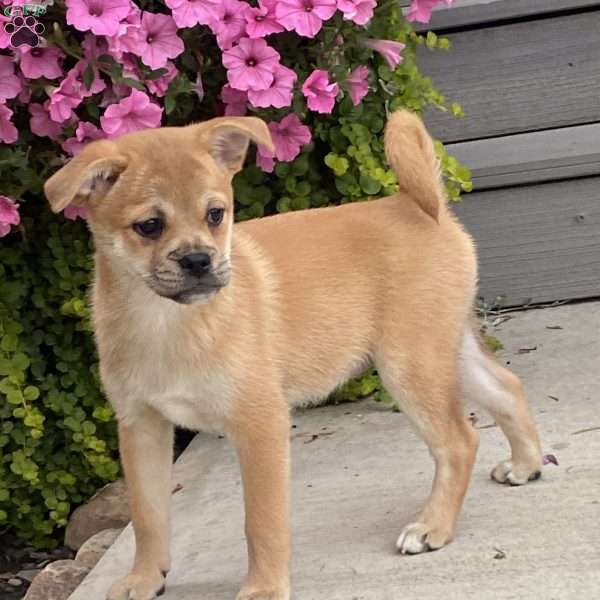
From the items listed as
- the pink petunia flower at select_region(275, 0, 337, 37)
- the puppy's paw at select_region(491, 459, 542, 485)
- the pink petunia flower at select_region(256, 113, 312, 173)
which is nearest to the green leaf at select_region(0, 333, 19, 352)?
the pink petunia flower at select_region(256, 113, 312, 173)

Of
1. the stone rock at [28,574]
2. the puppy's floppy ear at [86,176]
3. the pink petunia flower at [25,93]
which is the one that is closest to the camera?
the puppy's floppy ear at [86,176]

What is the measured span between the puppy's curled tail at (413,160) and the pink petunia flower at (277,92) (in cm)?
→ 52

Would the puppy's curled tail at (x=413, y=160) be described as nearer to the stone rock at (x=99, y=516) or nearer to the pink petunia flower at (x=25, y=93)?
the pink petunia flower at (x=25, y=93)

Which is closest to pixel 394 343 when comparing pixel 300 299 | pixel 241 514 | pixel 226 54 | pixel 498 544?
pixel 300 299

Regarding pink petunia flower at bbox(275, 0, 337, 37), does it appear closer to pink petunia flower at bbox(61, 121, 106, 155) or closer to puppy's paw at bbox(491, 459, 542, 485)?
pink petunia flower at bbox(61, 121, 106, 155)

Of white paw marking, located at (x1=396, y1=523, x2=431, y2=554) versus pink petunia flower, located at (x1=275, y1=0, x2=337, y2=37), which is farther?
pink petunia flower, located at (x1=275, y1=0, x2=337, y2=37)

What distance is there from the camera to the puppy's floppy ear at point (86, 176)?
8.53ft

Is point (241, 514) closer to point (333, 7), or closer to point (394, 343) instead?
point (394, 343)

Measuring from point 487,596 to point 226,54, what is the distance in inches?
73.4

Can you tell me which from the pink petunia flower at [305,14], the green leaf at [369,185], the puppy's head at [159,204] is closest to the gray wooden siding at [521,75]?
the green leaf at [369,185]

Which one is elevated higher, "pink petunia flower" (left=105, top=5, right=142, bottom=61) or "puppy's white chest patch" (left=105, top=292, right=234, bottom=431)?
"pink petunia flower" (left=105, top=5, right=142, bottom=61)

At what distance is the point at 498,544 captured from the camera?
294 centimetres

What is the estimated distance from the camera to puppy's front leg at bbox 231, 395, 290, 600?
278cm

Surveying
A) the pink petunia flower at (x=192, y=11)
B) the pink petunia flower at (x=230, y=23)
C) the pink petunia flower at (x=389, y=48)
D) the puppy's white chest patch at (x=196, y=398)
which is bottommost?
the puppy's white chest patch at (x=196, y=398)
